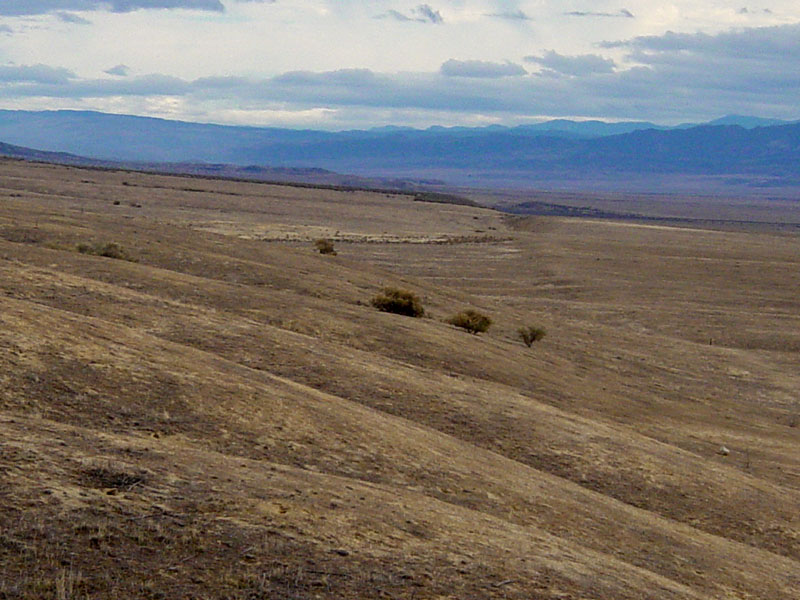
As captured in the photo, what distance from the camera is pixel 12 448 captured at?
956 centimetres

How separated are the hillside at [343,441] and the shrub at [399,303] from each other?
818 millimetres

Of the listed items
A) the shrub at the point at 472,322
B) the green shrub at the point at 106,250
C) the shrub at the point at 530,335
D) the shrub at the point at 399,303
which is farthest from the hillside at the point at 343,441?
the shrub at the point at 472,322

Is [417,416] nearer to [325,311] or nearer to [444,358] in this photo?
[444,358]

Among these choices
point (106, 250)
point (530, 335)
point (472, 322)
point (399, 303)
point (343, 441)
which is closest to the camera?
point (343, 441)

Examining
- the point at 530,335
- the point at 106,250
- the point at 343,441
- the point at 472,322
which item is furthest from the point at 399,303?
the point at 343,441

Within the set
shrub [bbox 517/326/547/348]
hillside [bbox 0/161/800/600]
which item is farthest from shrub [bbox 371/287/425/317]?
shrub [bbox 517/326/547/348]

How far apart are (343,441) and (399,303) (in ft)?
47.0

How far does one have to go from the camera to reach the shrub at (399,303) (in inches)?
1072

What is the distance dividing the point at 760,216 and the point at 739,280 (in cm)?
12711

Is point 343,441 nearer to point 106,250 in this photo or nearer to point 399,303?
point 399,303

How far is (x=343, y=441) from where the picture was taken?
13.1 m

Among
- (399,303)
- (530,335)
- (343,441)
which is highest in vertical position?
(399,303)

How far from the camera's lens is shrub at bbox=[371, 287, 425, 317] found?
27.2 metres

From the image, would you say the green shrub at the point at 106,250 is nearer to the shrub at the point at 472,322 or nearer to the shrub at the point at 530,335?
the shrub at the point at 472,322
